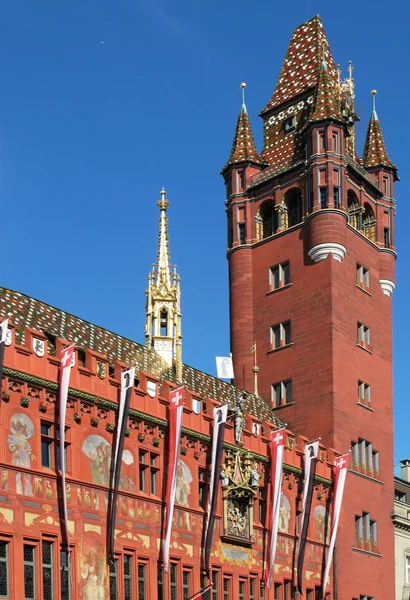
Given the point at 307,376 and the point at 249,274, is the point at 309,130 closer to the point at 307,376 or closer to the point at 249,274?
the point at 249,274

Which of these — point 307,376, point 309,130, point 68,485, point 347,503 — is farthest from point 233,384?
point 68,485

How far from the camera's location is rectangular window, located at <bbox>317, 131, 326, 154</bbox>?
6344cm

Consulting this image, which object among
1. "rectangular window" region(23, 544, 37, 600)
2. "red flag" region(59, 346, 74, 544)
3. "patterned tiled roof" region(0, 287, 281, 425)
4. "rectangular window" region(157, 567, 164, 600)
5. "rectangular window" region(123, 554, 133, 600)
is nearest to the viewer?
"rectangular window" region(23, 544, 37, 600)

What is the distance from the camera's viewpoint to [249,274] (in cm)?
6581

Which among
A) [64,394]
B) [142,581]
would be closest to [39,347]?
[64,394]

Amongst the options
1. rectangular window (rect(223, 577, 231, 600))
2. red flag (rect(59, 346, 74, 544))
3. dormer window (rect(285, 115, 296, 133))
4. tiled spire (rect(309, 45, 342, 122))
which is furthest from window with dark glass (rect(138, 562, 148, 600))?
dormer window (rect(285, 115, 296, 133))

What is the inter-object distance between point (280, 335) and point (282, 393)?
3170mm

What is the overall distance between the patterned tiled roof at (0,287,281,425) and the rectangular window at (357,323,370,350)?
637 cm

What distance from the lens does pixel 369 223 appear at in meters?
66.9

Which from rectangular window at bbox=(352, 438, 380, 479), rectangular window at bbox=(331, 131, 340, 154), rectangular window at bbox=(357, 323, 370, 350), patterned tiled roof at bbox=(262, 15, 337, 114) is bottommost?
rectangular window at bbox=(352, 438, 380, 479)

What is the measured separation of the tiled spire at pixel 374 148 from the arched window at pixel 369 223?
10.2ft

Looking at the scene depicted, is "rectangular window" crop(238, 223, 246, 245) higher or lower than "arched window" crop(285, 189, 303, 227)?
lower

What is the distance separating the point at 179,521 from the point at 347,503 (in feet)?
46.7

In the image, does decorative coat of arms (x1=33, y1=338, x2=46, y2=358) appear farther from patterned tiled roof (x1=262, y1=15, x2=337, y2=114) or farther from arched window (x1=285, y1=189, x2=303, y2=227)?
patterned tiled roof (x1=262, y1=15, x2=337, y2=114)
